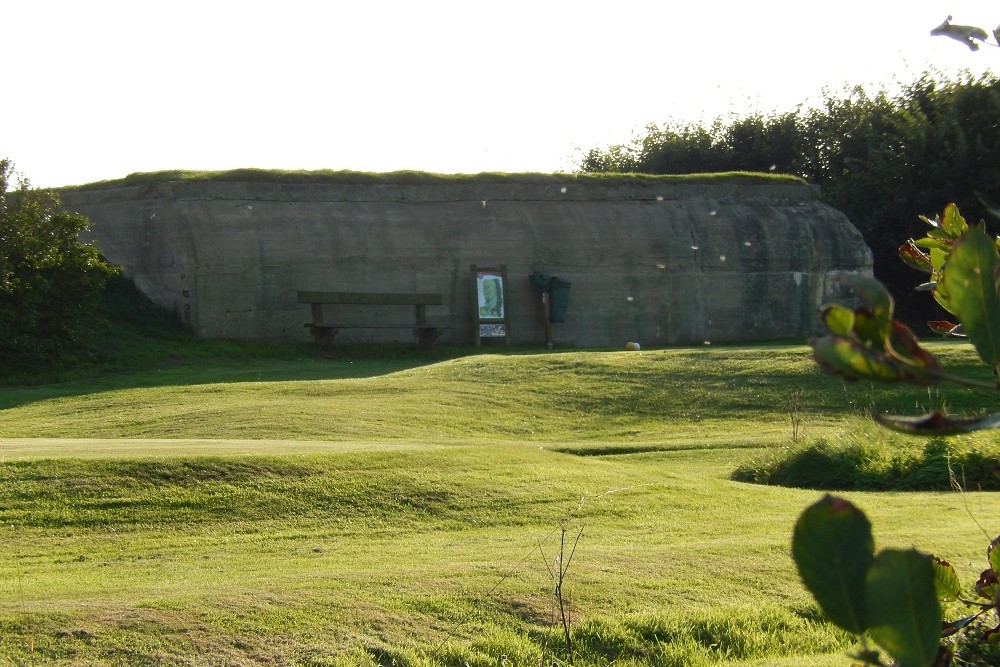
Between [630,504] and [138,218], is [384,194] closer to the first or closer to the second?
[138,218]

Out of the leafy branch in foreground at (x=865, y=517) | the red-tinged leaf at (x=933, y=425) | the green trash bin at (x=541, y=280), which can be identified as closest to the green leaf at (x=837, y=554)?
the leafy branch in foreground at (x=865, y=517)

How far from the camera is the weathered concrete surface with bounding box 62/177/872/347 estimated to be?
29.1 metres

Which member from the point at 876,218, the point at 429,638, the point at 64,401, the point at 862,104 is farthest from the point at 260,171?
the point at 862,104

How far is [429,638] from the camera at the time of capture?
6977mm

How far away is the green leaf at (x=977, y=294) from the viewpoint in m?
1.98

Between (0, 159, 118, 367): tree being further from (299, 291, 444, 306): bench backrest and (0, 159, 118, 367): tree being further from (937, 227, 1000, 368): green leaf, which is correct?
(937, 227, 1000, 368): green leaf

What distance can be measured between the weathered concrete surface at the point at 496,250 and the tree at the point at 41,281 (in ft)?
12.1

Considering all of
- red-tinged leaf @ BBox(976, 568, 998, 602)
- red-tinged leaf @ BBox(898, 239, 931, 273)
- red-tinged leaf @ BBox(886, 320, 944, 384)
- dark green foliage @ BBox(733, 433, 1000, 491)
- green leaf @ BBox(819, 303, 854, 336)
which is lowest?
dark green foliage @ BBox(733, 433, 1000, 491)

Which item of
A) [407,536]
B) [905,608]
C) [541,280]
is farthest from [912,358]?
[541,280]

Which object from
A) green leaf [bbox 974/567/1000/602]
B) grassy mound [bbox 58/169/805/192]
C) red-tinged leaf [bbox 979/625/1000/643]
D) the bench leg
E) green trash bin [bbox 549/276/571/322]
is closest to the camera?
green leaf [bbox 974/567/1000/602]

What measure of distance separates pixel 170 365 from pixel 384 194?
318 inches

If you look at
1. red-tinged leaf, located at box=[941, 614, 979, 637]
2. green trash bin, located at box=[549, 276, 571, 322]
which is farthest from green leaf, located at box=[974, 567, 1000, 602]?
green trash bin, located at box=[549, 276, 571, 322]

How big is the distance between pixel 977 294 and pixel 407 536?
847 centimetres

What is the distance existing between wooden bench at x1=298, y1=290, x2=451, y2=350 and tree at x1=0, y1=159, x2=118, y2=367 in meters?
4.55
